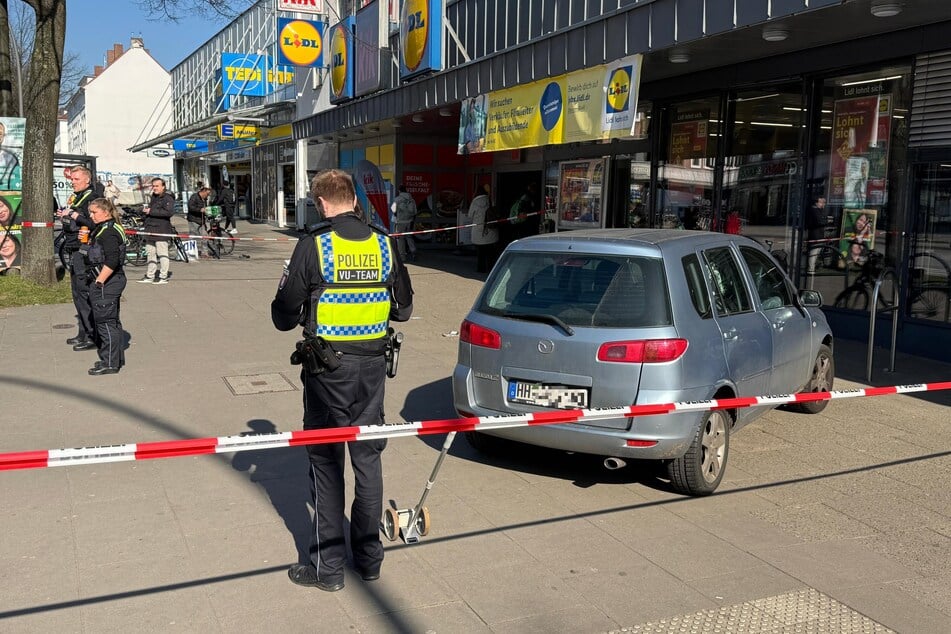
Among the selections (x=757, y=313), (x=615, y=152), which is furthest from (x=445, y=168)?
(x=757, y=313)

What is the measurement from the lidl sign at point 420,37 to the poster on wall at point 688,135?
472cm

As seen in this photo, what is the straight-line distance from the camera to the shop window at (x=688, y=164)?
12.7 metres

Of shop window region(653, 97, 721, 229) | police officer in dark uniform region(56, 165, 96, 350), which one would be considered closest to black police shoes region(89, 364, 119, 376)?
police officer in dark uniform region(56, 165, 96, 350)

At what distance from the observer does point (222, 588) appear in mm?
4008

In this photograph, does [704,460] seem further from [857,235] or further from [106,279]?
[857,235]

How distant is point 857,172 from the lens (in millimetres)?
10375

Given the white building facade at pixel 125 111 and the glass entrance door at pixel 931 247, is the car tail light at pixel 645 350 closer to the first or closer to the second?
the glass entrance door at pixel 931 247

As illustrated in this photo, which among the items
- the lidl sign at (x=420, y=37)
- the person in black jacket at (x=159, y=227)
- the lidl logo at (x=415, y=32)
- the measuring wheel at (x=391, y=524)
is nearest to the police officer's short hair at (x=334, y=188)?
the measuring wheel at (x=391, y=524)

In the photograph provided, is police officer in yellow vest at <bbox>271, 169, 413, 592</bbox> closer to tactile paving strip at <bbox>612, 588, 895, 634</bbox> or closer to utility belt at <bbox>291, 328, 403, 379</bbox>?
utility belt at <bbox>291, 328, 403, 379</bbox>

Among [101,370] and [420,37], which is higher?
[420,37]

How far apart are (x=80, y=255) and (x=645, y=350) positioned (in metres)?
6.38

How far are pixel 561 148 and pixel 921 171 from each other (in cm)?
881

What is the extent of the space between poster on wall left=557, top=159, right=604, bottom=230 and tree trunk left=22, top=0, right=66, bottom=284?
9.02 meters

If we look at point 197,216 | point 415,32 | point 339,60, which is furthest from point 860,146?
point 197,216
